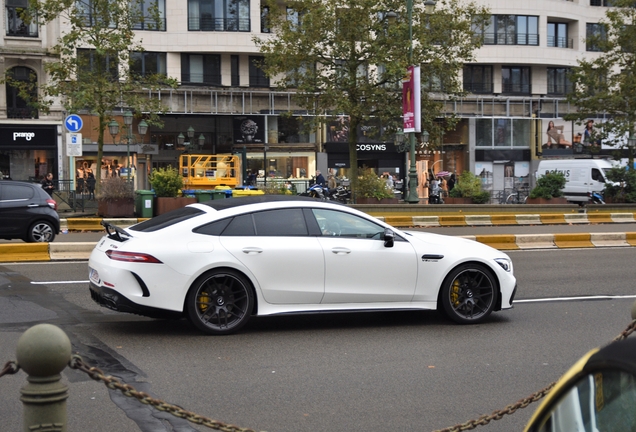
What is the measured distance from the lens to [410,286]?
9.07m

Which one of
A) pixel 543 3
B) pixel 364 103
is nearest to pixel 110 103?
pixel 364 103

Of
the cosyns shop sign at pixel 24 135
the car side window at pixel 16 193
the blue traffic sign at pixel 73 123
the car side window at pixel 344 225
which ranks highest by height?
the cosyns shop sign at pixel 24 135

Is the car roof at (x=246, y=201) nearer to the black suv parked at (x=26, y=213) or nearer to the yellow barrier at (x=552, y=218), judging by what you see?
the black suv parked at (x=26, y=213)

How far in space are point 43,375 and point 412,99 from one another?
26.3 metres

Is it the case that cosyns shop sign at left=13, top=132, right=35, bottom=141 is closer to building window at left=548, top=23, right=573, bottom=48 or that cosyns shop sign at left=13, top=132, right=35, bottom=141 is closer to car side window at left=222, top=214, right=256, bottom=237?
building window at left=548, top=23, right=573, bottom=48

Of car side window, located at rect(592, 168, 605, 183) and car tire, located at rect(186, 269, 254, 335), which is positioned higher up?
car side window, located at rect(592, 168, 605, 183)

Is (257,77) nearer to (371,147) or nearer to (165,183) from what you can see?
(371,147)

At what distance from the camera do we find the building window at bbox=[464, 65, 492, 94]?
5081 centimetres

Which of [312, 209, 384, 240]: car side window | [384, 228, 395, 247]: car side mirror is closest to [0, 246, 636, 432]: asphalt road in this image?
[384, 228, 395, 247]: car side mirror

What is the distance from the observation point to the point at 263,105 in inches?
1816

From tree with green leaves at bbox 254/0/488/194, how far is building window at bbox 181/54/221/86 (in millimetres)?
11997

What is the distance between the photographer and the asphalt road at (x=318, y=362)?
19.6 ft

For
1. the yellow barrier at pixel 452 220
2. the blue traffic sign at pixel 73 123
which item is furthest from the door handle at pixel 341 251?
the blue traffic sign at pixel 73 123

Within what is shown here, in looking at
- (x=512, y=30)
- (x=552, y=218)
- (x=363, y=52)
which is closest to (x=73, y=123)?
(x=363, y=52)
